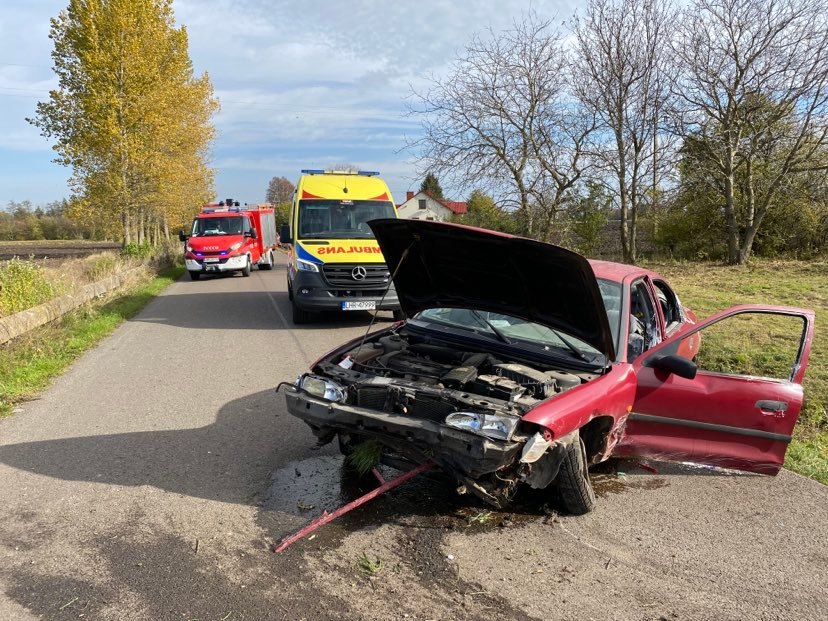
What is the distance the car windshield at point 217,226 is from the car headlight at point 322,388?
1811 centimetres

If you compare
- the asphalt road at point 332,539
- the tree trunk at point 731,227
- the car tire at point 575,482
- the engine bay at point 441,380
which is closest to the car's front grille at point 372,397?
the engine bay at point 441,380

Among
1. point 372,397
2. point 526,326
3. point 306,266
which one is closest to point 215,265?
point 306,266

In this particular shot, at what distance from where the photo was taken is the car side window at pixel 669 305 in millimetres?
5574

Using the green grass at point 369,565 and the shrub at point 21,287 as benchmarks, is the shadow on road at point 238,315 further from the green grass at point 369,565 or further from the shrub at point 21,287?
the green grass at point 369,565

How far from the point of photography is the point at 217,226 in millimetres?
20953

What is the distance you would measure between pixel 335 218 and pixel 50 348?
16.3 ft

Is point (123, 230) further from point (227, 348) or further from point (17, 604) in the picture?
point (17, 604)

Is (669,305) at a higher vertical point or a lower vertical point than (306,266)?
lower

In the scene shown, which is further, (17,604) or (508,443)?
(508,443)

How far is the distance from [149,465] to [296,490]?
1.28 m

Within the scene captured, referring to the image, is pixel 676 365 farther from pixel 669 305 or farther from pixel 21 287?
pixel 21 287

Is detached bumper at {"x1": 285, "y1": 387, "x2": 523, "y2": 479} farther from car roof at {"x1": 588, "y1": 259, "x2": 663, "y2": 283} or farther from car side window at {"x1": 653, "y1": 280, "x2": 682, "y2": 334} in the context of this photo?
car side window at {"x1": 653, "y1": 280, "x2": 682, "y2": 334}

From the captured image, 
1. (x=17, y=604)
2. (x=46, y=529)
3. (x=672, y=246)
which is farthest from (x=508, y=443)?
(x=672, y=246)

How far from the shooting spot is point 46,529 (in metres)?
3.51
